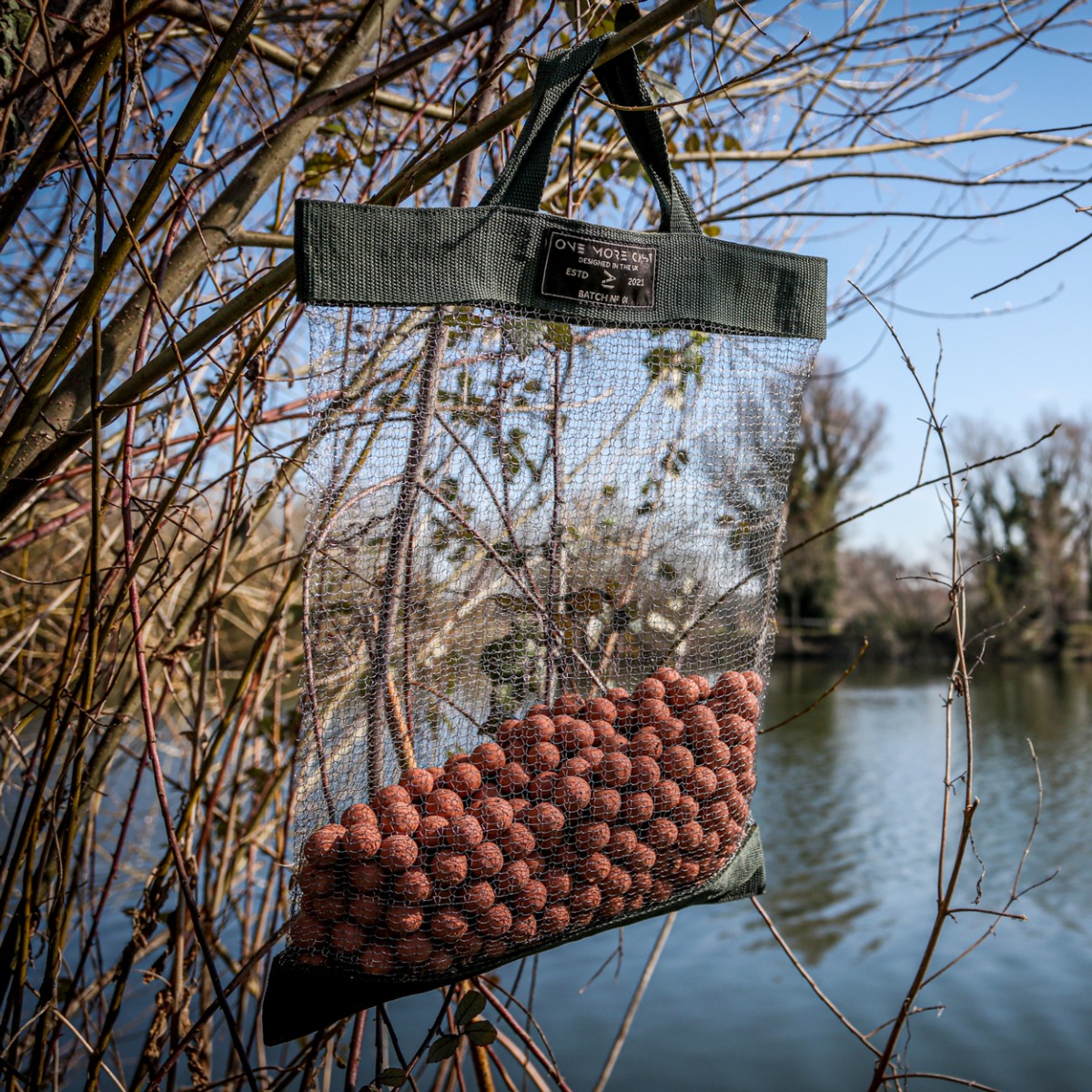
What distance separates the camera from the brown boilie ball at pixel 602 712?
0.96 m

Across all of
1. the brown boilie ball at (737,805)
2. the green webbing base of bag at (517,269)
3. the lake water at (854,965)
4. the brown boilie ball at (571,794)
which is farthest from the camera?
the lake water at (854,965)

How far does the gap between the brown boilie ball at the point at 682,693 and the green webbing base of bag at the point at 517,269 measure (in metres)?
0.35

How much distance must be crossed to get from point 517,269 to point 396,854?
52 centimetres

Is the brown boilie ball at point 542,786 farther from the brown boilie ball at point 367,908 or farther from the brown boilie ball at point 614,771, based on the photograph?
the brown boilie ball at point 367,908

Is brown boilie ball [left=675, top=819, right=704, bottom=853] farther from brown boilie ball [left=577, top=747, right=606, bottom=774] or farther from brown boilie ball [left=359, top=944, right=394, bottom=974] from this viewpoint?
brown boilie ball [left=359, top=944, right=394, bottom=974]

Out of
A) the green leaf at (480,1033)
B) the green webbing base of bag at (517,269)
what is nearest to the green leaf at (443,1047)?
the green leaf at (480,1033)

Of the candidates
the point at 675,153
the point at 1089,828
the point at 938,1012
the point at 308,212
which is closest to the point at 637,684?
the point at 308,212

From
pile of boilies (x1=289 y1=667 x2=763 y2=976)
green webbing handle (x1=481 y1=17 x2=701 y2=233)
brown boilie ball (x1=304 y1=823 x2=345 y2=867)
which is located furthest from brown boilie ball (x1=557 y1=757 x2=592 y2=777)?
green webbing handle (x1=481 y1=17 x2=701 y2=233)

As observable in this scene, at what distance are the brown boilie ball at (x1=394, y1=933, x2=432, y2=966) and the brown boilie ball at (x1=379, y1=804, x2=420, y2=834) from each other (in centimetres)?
9

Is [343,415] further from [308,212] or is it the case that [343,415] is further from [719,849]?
[719,849]

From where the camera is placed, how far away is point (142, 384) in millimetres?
988

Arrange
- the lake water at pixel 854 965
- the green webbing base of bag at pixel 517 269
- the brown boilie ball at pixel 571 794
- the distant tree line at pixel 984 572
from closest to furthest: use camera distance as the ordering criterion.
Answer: the green webbing base of bag at pixel 517 269
the brown boilie ball at pixel 571 794
the lake water at pixel 854 965
the distant tree line at pixel 984 572

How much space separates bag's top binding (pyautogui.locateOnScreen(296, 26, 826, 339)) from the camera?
81 cm

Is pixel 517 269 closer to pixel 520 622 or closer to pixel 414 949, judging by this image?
pixel 520 622
